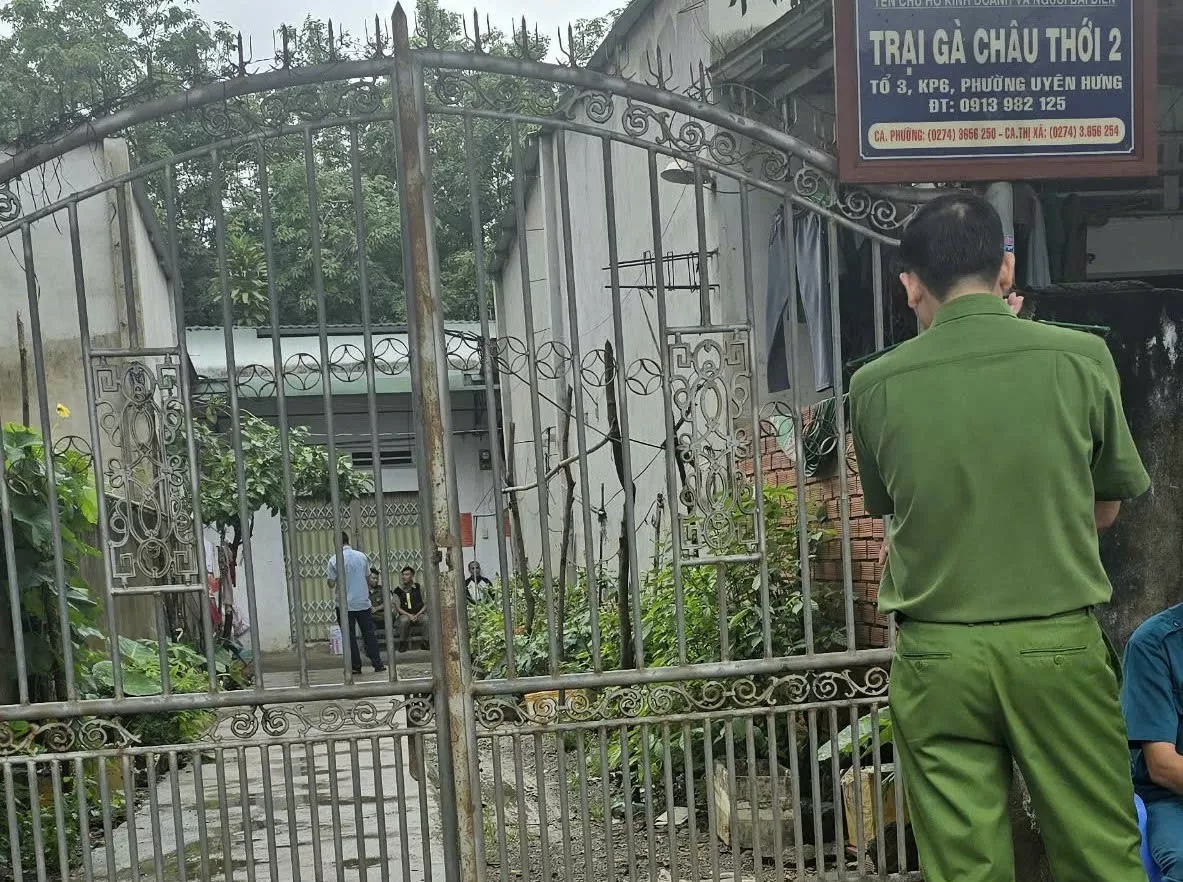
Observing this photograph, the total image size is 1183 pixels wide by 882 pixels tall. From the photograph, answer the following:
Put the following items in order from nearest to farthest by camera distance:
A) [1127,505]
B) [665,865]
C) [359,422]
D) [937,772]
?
[937,772] < [1127,505] < [665,865] < [359,422]

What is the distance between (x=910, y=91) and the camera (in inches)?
166

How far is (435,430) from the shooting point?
4066mm

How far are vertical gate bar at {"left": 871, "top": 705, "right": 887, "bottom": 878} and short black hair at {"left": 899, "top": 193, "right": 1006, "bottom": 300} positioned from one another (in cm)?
190

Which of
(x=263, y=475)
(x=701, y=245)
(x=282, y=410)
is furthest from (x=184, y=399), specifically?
(x=263, y=475)

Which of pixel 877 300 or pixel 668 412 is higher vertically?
pixel 877 300

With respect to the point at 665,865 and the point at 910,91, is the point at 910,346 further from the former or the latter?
the point at 665,865

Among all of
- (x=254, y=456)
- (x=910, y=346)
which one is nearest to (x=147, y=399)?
(x=910, y=346)

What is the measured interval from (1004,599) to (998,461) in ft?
0.90

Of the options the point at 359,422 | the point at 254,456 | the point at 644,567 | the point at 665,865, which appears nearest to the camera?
the point at 665,865

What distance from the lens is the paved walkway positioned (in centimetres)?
399

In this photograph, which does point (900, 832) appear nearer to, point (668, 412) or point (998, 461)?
point (668, 412)

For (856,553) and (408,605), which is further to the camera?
(408,605)

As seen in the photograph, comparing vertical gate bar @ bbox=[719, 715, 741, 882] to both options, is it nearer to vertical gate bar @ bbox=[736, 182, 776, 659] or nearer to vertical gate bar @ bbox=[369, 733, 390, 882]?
vertical gate bar @ bbox=[736, 182, 776, 659]

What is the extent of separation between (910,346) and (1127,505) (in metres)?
2.06
